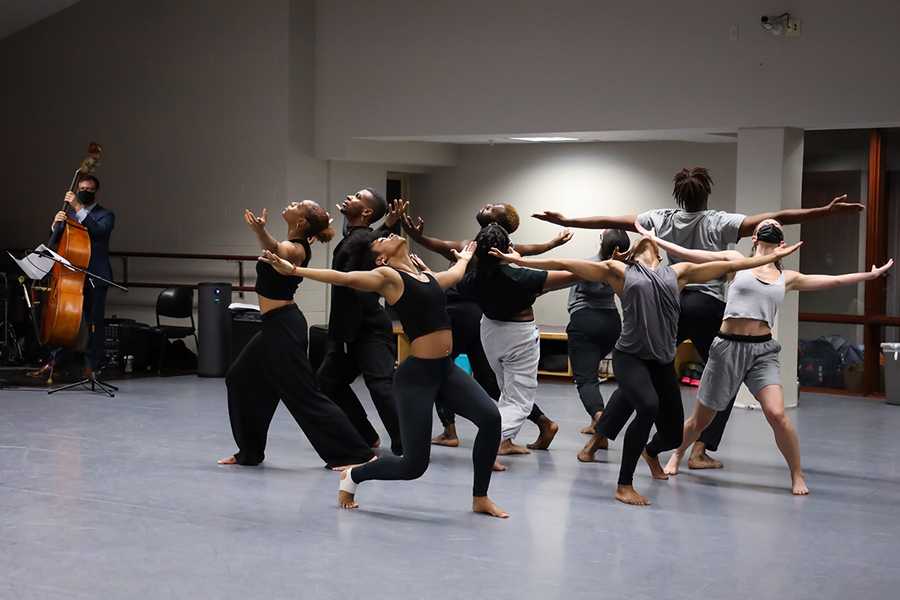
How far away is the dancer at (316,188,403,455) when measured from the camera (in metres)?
5.89

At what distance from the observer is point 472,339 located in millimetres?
6332

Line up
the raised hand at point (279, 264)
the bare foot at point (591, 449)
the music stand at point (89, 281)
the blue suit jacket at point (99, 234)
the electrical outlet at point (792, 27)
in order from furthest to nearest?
the blue suit jacket at point (99, 234) < the electrical outlet at point (792, 27) < the music stand at point (89, 281) < the bare foot at point (591, 449) < the raised hand at point (279, 264)

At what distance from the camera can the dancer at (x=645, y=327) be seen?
4.95m

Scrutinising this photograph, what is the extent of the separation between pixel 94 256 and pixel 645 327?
5421 mm

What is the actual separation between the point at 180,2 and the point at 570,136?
4413 mm

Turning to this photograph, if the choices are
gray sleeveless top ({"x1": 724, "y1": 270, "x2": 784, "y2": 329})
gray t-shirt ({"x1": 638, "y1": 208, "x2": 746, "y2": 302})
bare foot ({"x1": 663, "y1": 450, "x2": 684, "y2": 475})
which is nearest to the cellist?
gray t-shirt ({"x1": 638, "y1": 208, "x2": 746, "y2": 302})

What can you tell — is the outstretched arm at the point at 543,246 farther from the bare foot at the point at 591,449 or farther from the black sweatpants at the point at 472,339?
the bare foot at the point at 591,449

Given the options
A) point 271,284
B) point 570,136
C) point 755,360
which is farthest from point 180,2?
point 755,360

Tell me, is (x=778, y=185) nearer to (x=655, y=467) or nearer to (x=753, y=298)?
(x=753, y=298)

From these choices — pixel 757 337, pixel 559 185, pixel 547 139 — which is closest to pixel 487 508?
pixel 757 337

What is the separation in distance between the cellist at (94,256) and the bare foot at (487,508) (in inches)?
187

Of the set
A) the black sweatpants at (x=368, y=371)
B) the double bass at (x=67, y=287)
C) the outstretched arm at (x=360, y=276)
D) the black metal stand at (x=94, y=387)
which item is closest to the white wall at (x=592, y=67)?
the double bass at (x=67, y=287)

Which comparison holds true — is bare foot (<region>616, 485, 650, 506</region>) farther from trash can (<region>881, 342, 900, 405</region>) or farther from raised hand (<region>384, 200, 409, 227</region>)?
trash can (<region>881, 342, 900, 405</region>)

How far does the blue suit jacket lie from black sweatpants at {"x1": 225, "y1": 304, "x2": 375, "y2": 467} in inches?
137
